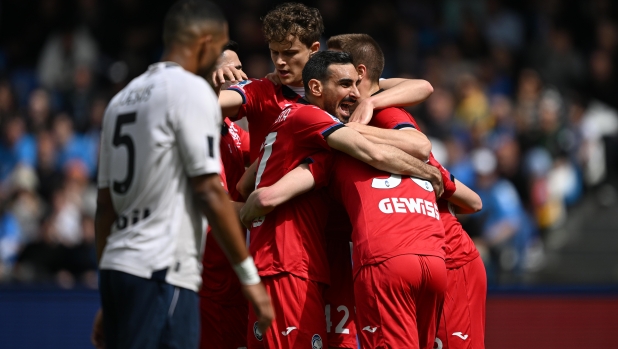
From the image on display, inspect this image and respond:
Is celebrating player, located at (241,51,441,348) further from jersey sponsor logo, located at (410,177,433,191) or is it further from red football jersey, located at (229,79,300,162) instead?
red football jersey, located at (229,79,300,162)

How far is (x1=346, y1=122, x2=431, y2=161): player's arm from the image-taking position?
17.7 feet

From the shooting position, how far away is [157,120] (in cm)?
407

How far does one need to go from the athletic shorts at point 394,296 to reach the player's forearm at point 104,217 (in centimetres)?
156

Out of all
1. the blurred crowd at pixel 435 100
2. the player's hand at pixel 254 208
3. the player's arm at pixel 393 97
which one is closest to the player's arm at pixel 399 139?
the player's arm at pixel 393 97

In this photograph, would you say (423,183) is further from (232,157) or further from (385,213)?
(232,157)

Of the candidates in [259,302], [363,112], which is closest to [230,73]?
[363,112]

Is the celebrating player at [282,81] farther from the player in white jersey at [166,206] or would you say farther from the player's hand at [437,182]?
the player in white jersey at [166,206]

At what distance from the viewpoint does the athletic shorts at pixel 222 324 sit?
19.2 ft

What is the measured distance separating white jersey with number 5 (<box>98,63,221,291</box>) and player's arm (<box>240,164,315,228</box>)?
1.06 metres

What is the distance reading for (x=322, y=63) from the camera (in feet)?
18.4

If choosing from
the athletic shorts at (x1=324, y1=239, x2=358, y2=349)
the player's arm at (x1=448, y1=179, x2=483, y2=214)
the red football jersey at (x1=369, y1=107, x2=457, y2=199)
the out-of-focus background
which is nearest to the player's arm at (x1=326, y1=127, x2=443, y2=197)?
the red football jersey at (x1=369, y1=107, x2=457, y2=199)

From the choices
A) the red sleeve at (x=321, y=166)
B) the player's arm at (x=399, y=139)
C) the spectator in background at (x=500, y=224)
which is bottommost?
the spectator in background at (x=500, y=224)

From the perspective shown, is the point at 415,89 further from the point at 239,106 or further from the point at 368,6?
the point at 368,6

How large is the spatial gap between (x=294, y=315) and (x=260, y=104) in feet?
5.37
